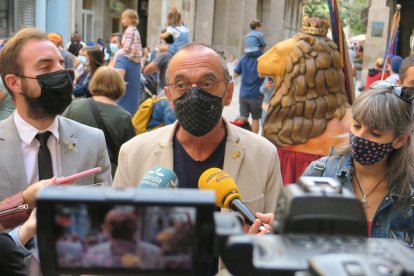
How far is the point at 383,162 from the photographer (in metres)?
3.02

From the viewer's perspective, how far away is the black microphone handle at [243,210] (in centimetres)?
198

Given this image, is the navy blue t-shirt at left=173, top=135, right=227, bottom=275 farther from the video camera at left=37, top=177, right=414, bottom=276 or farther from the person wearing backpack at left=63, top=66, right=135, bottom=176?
the person wearing backpack at left=63, top=66, right=135, bottom=176

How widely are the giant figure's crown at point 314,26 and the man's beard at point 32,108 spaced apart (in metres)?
2.62

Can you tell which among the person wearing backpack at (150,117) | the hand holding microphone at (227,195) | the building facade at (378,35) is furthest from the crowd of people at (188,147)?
the building facade at (378,35)

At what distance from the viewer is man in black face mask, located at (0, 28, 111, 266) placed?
3006mm

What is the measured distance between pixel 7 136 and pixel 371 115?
6.41 feet

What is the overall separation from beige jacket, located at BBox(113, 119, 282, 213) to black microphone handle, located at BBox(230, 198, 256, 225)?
60 centimetres

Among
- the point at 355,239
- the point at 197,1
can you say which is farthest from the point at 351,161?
the point at 197,1

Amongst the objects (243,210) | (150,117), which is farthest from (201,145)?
(150,117)

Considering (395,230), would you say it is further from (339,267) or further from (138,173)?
(339,267)

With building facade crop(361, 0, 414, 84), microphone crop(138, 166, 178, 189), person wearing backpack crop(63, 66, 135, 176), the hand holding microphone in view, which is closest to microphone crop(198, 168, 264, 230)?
the hand holding microphone

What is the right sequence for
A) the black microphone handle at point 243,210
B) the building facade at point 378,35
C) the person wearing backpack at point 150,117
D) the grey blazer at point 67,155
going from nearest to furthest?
1. the black microphone handle at point 243,210
2. the grey blazer at point 67,155
3. the person wearing backpack at point 150,117
4. the building facade at point 378,35

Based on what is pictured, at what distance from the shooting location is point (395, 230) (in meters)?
2.84

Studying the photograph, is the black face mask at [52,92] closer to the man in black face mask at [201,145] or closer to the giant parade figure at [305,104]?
the man in black face mask at [201,145]
